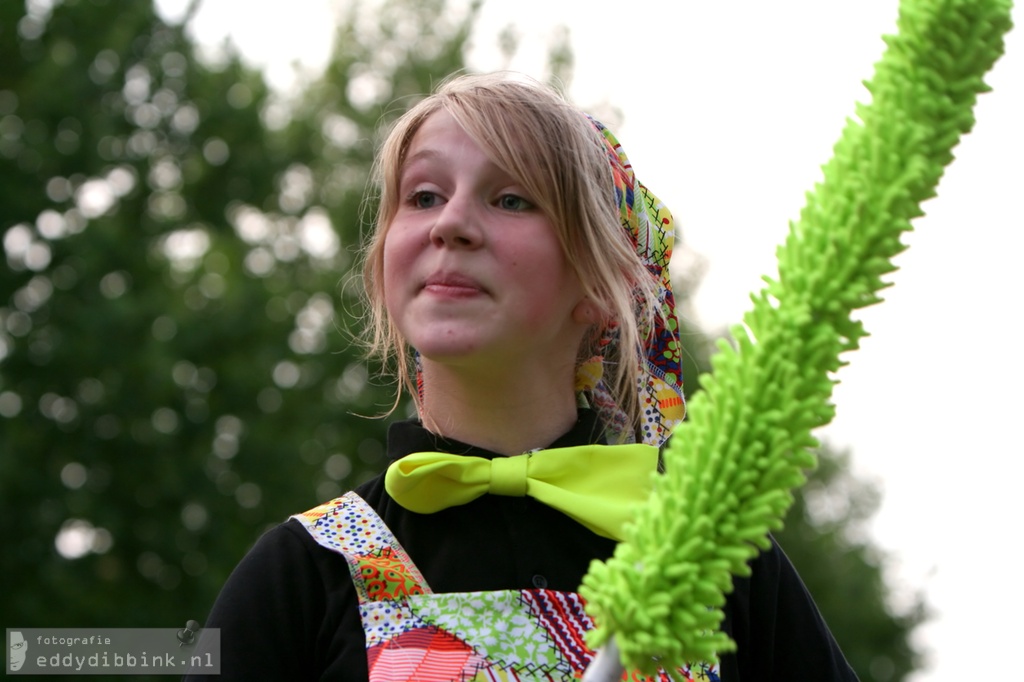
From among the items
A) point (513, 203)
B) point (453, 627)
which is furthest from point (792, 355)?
point (513, 203)

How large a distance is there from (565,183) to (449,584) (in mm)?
771

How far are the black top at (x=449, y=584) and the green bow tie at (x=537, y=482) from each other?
0.16 ft

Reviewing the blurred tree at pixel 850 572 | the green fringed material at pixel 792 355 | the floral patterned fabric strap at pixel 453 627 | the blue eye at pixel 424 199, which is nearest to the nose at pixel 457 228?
the blue eye at pixel 424 199

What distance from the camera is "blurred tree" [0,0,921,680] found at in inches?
618

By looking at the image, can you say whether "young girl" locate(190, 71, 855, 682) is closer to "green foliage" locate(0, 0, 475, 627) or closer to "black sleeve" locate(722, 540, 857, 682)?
"black sleeve" locate(722, 540, 857, 682)

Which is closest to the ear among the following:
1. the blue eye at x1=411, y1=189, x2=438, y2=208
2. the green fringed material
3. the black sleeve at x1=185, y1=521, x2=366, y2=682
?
the blue eye at x1=411, y1=189, x2=438, y2=208

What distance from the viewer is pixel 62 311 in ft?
51.5

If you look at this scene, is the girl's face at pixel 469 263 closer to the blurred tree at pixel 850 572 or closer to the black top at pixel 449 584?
the black top at pixel 449 584

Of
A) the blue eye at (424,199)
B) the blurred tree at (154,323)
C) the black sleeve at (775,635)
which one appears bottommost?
the blurred tree at (154,323)

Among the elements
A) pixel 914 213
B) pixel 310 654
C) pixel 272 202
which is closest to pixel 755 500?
pixel 914 213

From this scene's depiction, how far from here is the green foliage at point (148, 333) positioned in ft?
51.4

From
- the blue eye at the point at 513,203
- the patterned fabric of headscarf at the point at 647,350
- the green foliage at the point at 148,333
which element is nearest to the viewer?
the blue eye at the point at 513,203

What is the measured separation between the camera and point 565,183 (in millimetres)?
2453

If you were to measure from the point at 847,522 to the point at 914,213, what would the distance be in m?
33.9
